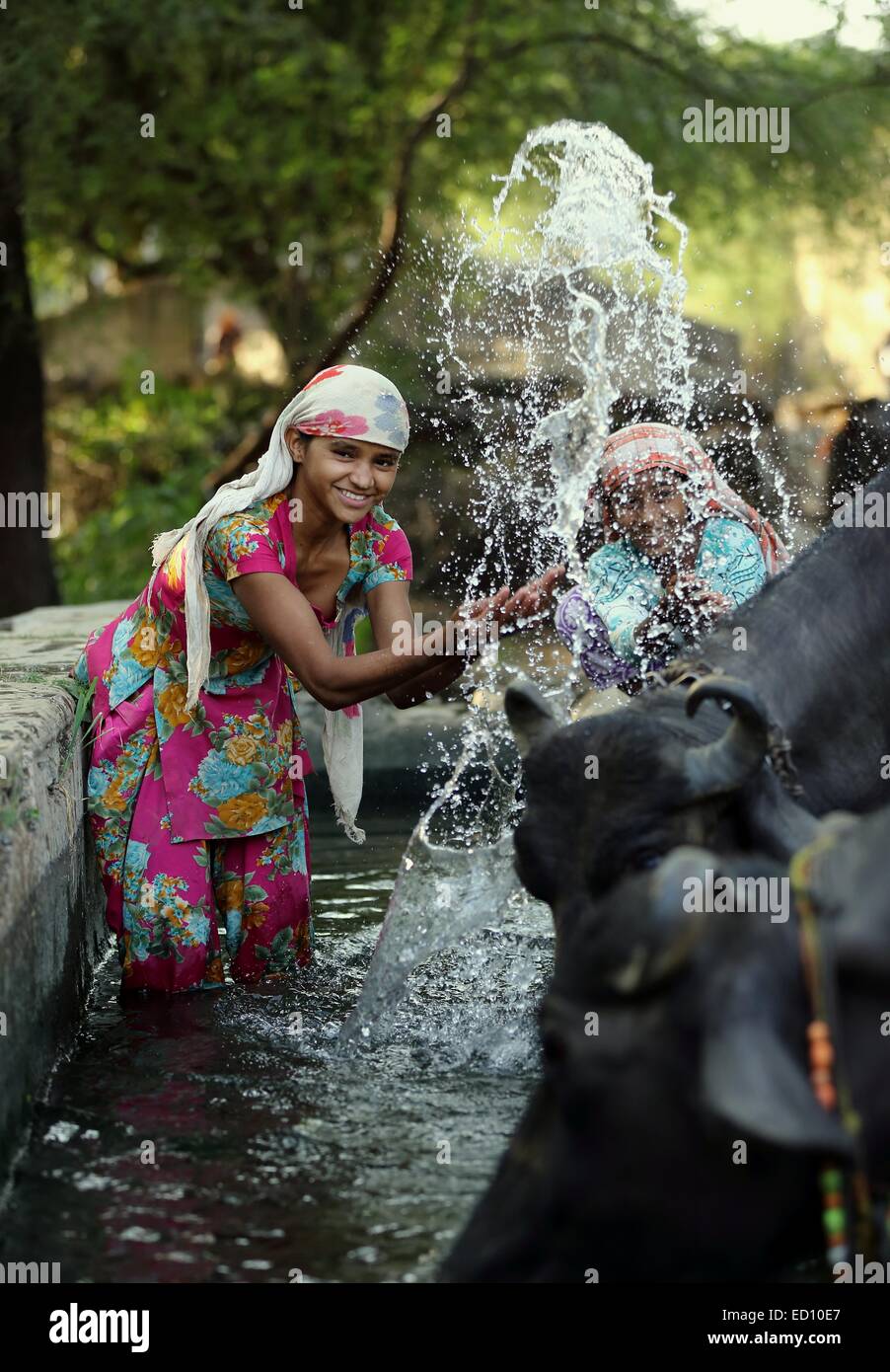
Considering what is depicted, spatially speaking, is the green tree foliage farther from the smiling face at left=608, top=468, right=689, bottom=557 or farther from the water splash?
the smiling face at left=608, top=468, right=689, bottom=557

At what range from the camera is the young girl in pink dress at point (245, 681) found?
196 inches

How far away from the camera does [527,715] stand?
4.29 metres

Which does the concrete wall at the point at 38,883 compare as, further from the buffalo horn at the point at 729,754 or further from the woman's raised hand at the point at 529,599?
the buffalo horn at the point at 729,754

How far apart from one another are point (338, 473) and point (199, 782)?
1.00 meters

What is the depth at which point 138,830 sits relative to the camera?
17.1 ft

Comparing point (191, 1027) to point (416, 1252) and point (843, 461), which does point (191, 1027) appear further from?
point (843, 461)

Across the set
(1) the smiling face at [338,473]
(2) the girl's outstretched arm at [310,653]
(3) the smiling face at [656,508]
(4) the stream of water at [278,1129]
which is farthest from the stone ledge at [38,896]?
(3) the smiling face at [656,508]

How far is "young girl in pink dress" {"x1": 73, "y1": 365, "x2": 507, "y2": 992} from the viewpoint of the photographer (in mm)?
4973

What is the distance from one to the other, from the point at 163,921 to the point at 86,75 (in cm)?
806

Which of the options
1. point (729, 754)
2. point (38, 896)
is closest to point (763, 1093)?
point (729, 754)

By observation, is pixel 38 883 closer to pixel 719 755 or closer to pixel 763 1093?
pixel 719 755

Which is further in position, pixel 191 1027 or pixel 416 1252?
pixel 191 1027
